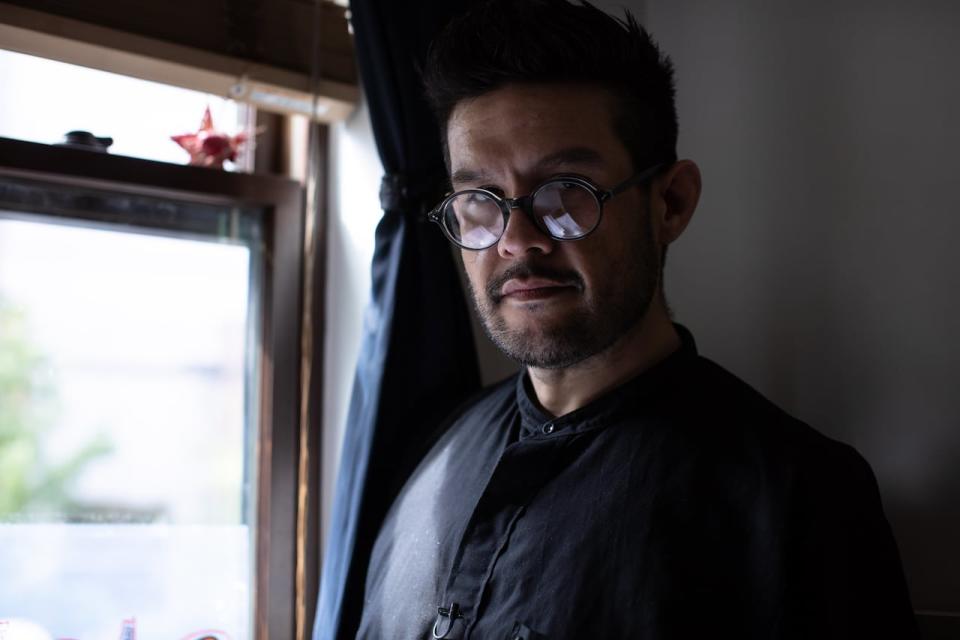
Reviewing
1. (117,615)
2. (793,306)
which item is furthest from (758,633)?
(117,615)

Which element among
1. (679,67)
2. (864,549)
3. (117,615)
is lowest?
(117,615)

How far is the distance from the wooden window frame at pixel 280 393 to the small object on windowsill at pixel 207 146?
3cm

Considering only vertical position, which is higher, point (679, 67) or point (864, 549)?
point (679, 67)

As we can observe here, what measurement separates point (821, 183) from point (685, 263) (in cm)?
27

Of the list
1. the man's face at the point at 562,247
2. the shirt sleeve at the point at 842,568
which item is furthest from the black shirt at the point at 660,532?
the man's face at the point at 562,247

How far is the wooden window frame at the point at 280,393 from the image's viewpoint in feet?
5.00

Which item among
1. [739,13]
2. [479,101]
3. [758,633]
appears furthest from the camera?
[739,13]

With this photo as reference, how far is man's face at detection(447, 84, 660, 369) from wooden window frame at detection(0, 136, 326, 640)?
66cm

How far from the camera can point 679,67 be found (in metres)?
1.39

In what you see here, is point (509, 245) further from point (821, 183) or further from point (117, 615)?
point (117, 615)

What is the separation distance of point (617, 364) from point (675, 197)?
26 cm

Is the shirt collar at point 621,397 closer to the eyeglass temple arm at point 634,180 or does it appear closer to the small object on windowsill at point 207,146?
the eyeglass temple arm at point 634,180

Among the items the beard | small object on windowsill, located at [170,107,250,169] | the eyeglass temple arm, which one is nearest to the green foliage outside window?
small object on windowsill, located at [170,107,250,169]

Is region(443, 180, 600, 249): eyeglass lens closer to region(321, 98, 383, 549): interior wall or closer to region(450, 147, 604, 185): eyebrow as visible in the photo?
region(450, 147, 604, 185): eyebrow
